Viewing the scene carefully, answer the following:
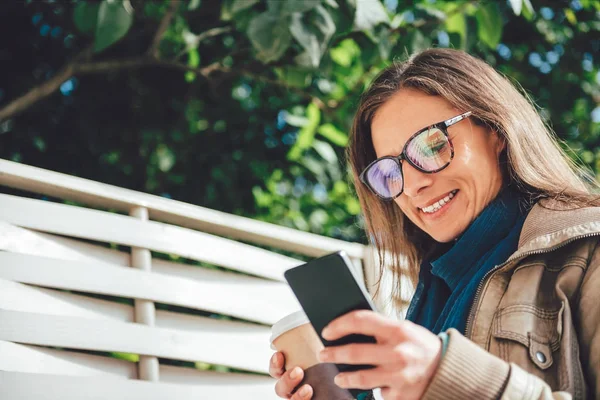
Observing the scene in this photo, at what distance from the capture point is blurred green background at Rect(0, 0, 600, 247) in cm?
331

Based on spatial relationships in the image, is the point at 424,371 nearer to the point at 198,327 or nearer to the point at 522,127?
the point at 522,127

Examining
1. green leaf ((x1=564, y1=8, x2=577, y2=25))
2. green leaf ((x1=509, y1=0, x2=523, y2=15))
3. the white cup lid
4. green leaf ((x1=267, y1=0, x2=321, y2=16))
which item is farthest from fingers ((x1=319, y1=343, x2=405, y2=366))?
green leaf ((x1=564, y1=8, x2=577, y2=25))

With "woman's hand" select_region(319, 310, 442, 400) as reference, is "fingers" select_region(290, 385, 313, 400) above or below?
above

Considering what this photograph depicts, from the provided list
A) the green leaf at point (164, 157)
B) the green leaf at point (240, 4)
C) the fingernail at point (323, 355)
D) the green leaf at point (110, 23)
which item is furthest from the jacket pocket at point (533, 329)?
the green leaf at point (164, 157)

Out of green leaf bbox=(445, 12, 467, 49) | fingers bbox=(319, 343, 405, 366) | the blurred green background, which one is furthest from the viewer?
the blurred green background

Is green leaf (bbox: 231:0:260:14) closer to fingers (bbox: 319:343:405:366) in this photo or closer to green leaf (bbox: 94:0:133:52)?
green leaf (bbox: 94:0:133:52)

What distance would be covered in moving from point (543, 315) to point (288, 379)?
0.53 metres

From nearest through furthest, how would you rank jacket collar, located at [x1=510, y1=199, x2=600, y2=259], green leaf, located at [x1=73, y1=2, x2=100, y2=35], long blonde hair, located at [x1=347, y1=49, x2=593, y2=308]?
jacket collar, located at [x1=510, y1=199, x2=600, y2=259]
long blonde hair, located at [x1=347, y1=49, x2=593, y2=308]
green leaf, located at [x1=73, y1=2, x2=100, y2=35]

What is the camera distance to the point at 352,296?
1221mm

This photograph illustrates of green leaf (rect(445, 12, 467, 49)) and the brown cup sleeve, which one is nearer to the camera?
the brown cup sleeve

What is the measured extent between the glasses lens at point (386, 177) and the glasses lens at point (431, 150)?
0.07m

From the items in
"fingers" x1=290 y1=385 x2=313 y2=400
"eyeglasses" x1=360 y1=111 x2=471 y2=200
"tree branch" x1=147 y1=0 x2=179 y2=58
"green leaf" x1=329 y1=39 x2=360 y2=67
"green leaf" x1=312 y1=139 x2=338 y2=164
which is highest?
"tree branch" x1=147 y1=0 x2=179 y2=58

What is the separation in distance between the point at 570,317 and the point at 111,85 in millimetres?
2929

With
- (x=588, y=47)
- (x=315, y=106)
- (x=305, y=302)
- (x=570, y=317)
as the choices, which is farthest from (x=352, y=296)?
(x=588, y=47)
